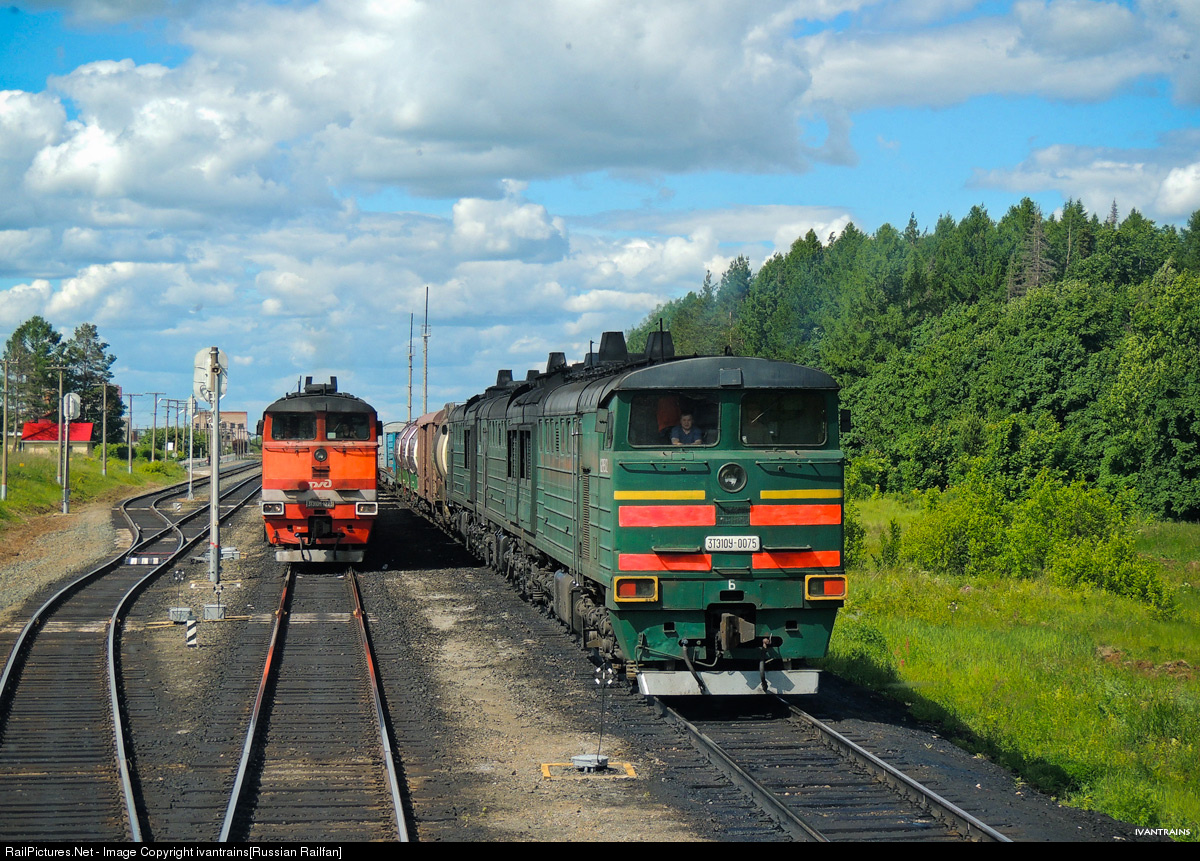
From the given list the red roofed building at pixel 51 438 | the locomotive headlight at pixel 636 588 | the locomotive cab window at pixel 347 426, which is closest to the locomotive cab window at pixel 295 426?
the locomotive cab window at pixel 347 426

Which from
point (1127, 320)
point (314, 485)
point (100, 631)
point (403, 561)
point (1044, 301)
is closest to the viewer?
point (100, 631)

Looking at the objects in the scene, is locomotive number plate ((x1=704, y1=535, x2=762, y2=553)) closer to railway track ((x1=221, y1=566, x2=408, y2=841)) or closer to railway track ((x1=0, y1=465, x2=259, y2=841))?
railway track ((x1=221, y1=566, x2=408, y2=841))

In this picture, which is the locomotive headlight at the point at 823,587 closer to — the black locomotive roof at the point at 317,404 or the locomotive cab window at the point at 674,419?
the locomotive cab window at the point at 674,419

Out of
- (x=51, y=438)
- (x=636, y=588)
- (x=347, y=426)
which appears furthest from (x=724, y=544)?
(x=51, y=438)

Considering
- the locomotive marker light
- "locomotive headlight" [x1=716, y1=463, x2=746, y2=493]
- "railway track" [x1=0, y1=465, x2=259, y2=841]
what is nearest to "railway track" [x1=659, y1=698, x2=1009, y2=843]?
"locomotive headlight" [x1=716, y1=463, x2=746, y2=493]

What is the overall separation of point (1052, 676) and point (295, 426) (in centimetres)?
1583

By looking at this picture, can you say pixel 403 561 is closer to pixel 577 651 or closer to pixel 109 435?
pixel 577 651

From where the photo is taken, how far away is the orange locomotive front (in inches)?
975

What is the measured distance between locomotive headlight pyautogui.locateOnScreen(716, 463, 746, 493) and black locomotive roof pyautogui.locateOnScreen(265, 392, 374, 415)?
14.6 metres

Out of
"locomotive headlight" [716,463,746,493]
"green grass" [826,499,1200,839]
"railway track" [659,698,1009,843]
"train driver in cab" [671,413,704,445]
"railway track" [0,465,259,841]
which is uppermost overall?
"train driver in cab" [671,413,704,445]

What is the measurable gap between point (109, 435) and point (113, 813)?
127376mm

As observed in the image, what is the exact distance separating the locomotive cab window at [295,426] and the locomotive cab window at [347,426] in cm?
31
